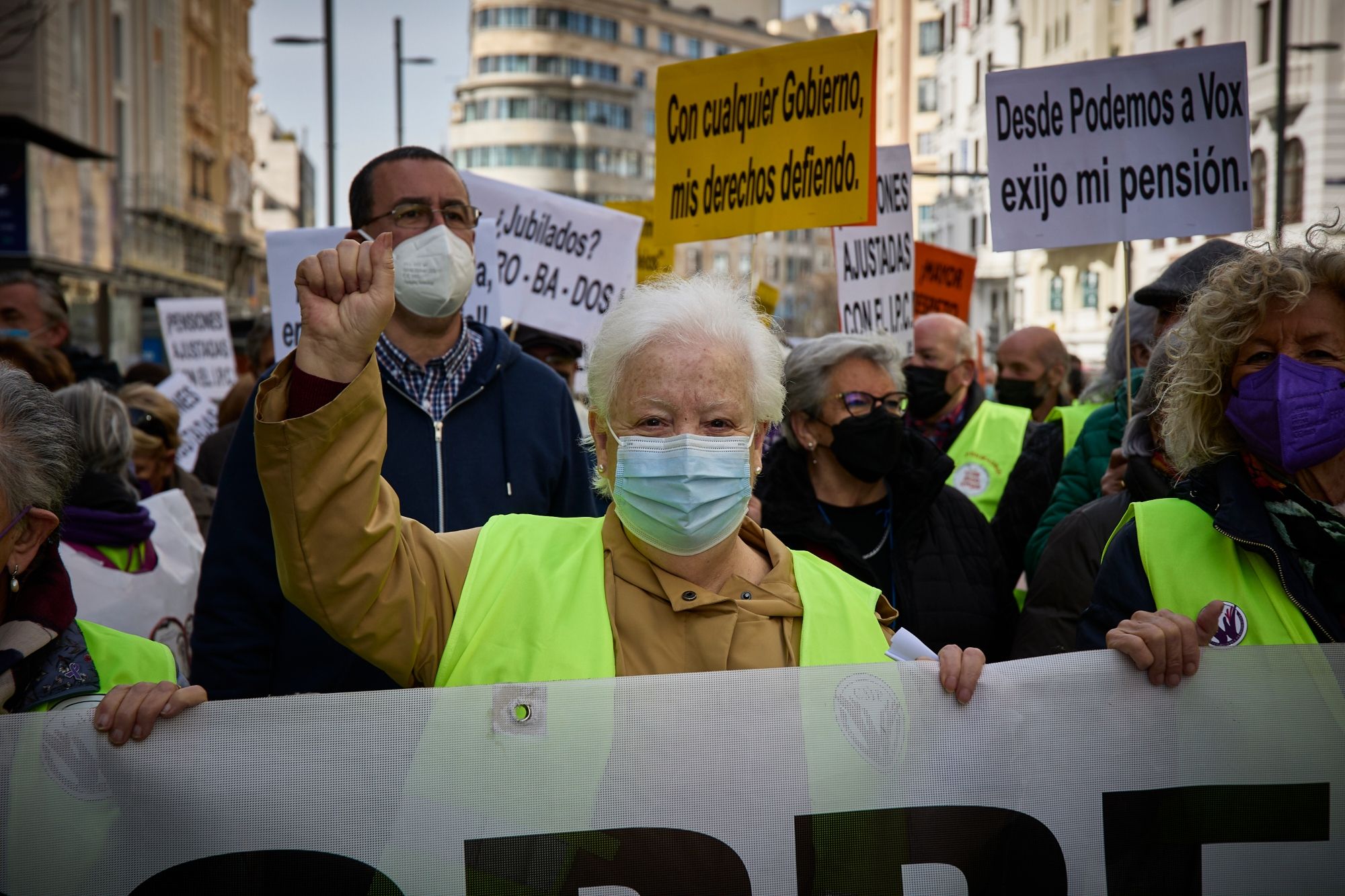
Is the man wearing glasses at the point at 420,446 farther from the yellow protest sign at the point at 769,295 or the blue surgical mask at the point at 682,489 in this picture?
the yellow protest sign at the point at 769,295

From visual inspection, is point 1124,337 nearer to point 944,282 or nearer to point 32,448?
point 32,448

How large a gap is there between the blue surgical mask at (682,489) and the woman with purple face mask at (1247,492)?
75 centimetres

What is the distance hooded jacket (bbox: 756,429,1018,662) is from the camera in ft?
13.1

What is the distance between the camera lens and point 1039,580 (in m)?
3.64

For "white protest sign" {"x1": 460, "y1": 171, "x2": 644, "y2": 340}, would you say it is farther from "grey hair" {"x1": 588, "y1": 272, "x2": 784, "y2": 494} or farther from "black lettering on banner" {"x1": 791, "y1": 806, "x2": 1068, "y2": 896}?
"black lettering on banner" {"x1": 791, "y1": 806, "x2": 1068, "y2": 896}

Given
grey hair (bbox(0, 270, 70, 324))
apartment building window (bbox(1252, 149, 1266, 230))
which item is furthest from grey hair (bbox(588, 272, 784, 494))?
apartment building window (bbox(1252, 149, 1266, 230))

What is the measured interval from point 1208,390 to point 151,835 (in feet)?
7.14

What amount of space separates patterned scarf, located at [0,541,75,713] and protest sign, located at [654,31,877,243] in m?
3.73

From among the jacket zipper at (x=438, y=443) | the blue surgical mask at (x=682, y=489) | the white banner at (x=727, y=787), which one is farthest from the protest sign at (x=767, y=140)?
the white banner at (x=727, y=787)

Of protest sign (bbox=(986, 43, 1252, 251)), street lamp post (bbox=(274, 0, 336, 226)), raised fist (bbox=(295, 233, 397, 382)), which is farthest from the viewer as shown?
street lamp post (bbox=(274, 0, 336, 226))

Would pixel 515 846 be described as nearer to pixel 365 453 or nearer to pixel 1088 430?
pixel 365 453

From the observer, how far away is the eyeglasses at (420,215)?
3.65m

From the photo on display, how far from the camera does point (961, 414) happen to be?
6.82m

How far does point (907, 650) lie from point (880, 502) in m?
1.88
